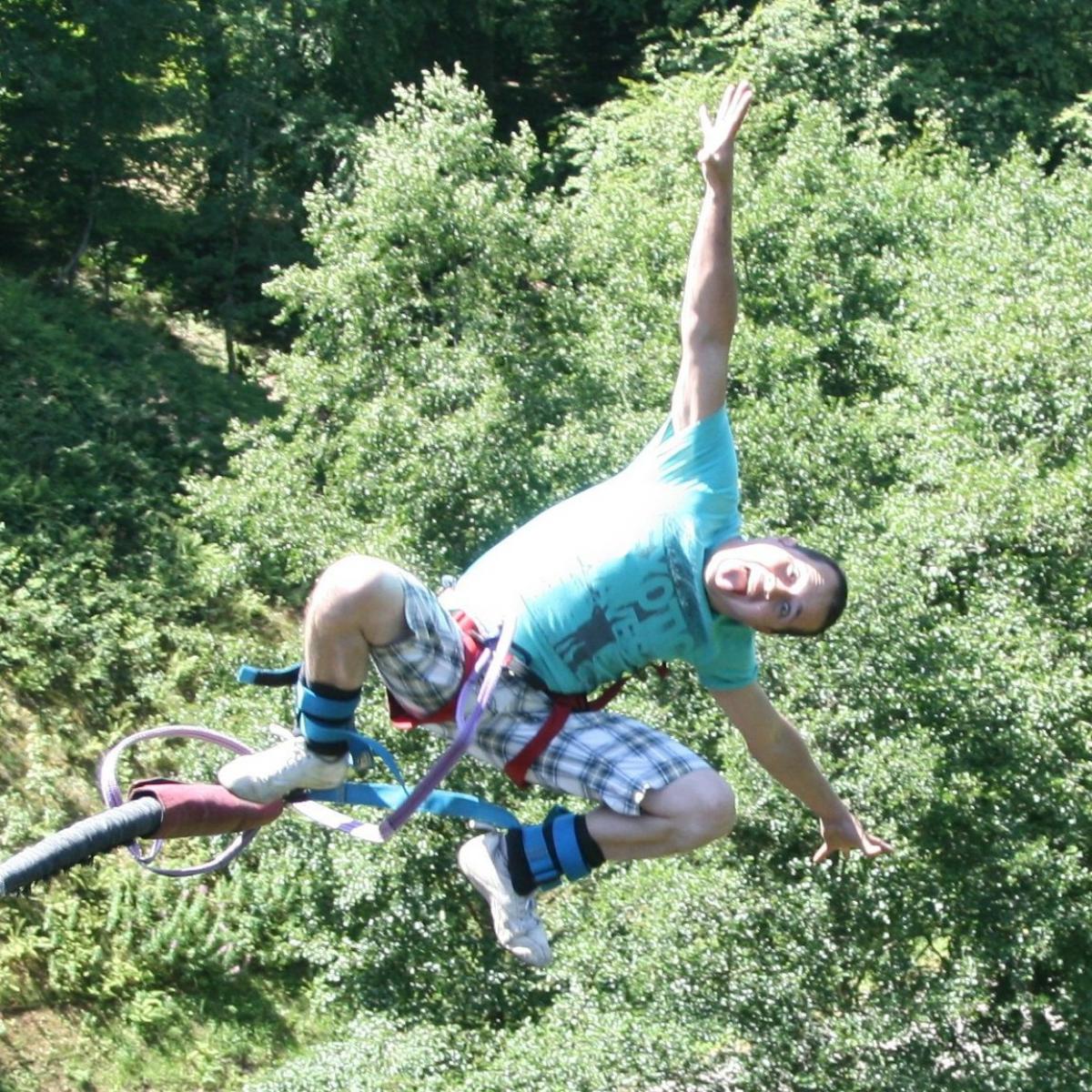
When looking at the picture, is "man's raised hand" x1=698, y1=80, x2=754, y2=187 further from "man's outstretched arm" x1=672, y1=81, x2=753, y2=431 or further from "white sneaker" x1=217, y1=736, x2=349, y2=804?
"white sneaker" x1=217, y1=736, x2=349, y2=804

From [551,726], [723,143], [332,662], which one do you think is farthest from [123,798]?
[723,143]

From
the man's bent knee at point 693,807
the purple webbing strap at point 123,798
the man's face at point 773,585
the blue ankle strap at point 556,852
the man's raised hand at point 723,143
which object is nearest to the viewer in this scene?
the man's face at point 773,585

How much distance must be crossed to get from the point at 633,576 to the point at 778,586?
1.11 ft

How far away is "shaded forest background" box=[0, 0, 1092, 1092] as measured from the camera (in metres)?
7.61

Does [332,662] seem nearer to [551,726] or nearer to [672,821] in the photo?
[551,726]

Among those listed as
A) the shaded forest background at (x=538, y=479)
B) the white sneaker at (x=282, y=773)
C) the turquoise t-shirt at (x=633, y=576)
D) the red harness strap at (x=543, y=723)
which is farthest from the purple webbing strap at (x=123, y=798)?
the shaded forest background at (x=538, y=479)

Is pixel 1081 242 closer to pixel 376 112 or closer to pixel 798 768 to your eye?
pixel 798 768

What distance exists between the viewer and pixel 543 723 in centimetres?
377

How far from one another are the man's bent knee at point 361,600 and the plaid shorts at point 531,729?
4 centimetres

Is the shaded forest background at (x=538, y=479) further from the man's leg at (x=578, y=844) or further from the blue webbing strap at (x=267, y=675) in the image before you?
the blue webbing strap at (x=267, y=675)

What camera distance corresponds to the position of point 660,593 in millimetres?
3553

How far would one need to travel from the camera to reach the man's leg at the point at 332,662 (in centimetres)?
346

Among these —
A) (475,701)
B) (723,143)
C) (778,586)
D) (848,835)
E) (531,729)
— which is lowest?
(848,835)

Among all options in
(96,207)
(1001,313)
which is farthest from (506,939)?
(96,207)
